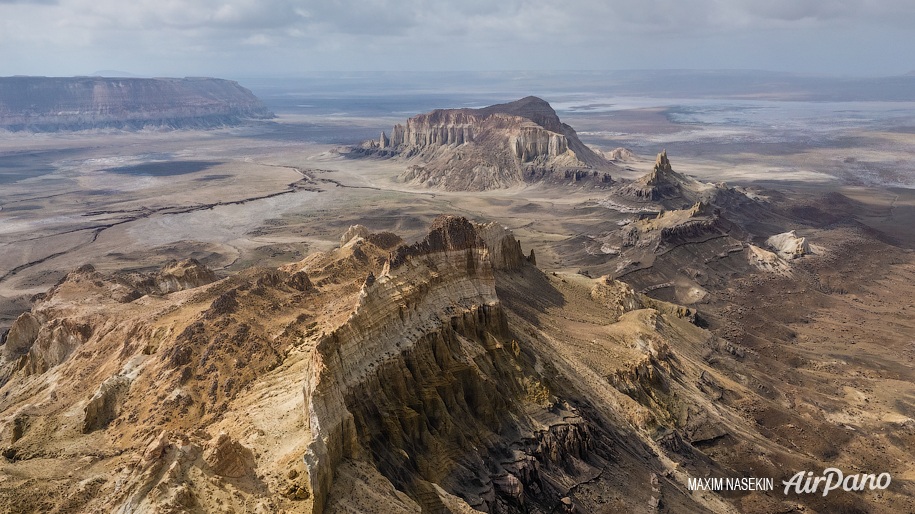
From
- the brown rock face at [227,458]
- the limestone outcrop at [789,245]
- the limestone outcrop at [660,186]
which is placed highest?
the brown rock face at [227,458]

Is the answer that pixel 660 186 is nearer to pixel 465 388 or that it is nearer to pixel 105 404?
pixel 465 388

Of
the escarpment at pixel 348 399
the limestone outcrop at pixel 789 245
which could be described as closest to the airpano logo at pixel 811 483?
the escarpment at pixel 348 399

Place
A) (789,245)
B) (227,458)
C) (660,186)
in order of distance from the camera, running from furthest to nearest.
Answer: (660,186) → (789,245) → (227,458)

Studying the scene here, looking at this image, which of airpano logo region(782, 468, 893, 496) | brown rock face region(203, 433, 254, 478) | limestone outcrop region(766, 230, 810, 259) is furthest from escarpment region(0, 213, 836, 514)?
limestone outcrop region(766, 230, 810, 259)

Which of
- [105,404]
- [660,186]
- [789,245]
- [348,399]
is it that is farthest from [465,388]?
[660,186]

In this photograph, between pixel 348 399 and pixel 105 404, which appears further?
pixel 105 404

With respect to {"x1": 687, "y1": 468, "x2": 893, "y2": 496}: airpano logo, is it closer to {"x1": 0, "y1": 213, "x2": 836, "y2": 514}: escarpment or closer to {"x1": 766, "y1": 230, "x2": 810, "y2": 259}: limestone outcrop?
{"x1": 0, "y1": 213, "x2": 836, "y2": 514}: escarpment

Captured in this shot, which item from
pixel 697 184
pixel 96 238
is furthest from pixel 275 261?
pixel 697 184

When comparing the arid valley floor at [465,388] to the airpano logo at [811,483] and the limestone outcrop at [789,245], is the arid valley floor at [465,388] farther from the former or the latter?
the limestone outcrop at [789,245]
